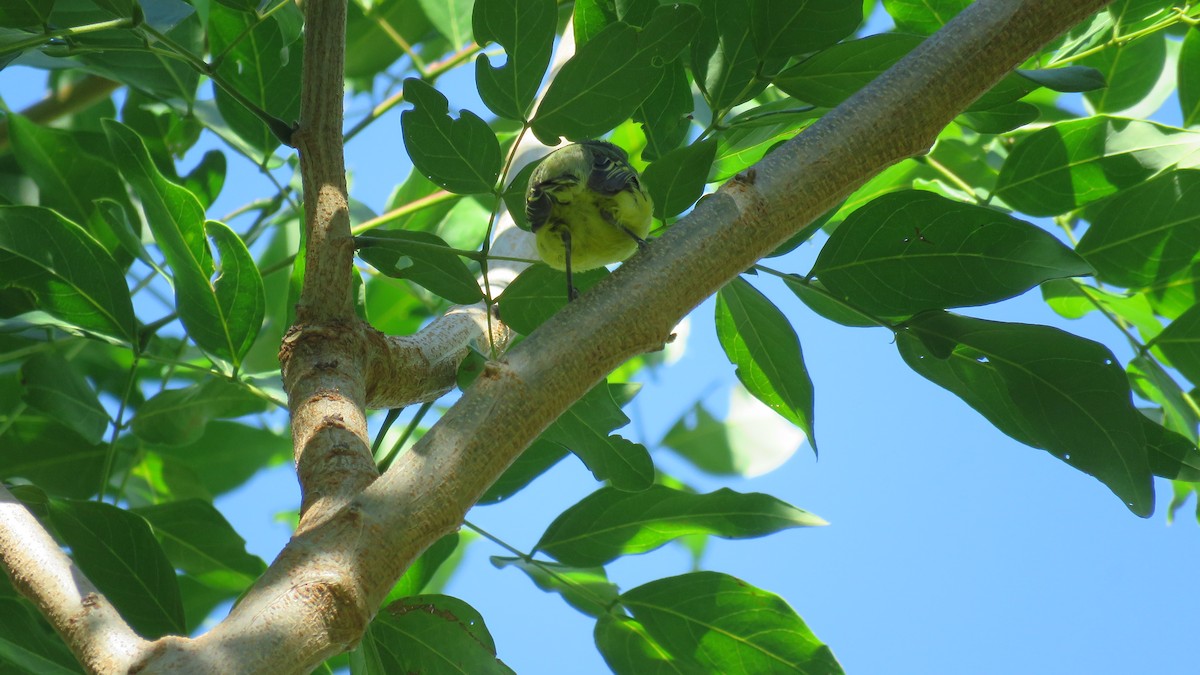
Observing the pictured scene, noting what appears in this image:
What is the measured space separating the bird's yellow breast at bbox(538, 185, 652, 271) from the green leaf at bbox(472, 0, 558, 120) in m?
0.12

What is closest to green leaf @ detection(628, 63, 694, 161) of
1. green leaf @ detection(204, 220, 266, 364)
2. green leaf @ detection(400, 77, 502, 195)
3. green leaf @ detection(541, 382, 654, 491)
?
green leaf @ detection(400, 77, 502, 195)

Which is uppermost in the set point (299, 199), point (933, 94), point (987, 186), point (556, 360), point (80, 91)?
point (80, 91)

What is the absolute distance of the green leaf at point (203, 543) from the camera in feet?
5.19

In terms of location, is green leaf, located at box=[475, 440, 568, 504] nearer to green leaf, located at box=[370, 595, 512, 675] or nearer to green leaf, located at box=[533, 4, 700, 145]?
green leaf, located at box=[370, 595, 512, 675]

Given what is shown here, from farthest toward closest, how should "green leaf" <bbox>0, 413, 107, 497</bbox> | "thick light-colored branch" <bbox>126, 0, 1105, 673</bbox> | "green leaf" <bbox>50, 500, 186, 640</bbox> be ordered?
"green leaf" <bbox>0, 413, 107, 497</bbox>
"green leaf" <bbox>50, 500, 186, 640</bbox>
"thick light-colored branch" <bbox>126, 0, 1105, 673</bbox>

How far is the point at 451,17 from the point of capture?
6.29 feet

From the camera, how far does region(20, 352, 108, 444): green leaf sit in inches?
58.9

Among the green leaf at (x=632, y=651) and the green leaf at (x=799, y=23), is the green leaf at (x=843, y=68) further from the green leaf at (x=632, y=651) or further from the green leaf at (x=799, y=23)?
the green leaf at (x=632, y=651)

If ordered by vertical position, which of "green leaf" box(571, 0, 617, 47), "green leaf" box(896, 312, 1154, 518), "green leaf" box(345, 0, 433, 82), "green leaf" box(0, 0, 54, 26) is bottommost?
"green leaf" box(896, 312, 1154, 518)

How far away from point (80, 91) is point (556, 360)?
156cm

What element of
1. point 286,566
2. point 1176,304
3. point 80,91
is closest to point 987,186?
point 1176,304

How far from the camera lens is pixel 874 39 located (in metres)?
1.19

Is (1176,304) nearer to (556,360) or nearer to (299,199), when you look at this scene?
(556,360)

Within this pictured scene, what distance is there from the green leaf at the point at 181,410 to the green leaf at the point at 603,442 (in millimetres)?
691
